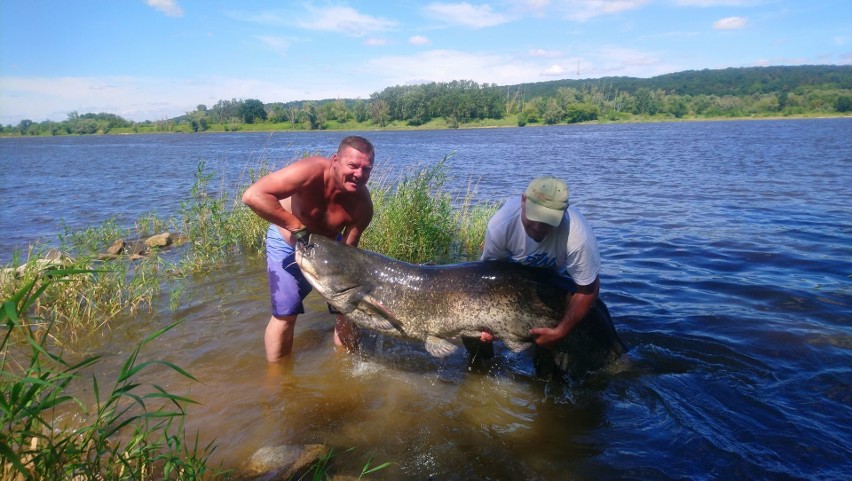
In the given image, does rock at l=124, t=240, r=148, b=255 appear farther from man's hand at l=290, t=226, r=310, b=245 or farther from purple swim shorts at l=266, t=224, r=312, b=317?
man's hand at l=290, t=226, r=310, b=245

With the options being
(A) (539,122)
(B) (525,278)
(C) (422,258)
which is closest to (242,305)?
(C) (422,258)

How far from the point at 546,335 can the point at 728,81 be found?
172 m

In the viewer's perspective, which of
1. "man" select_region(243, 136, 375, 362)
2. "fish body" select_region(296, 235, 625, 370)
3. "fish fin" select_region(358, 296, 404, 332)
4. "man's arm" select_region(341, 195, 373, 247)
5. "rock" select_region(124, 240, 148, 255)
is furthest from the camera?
"rock" select_region(124, 240, 148, 255)

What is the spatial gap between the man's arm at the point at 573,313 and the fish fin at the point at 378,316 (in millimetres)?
1186

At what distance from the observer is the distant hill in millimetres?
127500

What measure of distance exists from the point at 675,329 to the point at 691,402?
1.69 meters

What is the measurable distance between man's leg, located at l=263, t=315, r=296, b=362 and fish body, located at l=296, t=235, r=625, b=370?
0.83 m

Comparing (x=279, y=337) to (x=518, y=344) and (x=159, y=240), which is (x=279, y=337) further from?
(x=159, y=240)

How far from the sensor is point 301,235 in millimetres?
4188

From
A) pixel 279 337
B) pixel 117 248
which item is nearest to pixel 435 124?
pixel 117 248

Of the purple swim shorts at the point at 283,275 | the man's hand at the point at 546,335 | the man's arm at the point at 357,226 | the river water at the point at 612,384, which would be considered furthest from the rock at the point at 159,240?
the man's hand at the point at 546,335

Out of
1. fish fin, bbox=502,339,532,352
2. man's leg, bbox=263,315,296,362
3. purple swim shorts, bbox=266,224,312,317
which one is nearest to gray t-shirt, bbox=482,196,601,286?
fish fin, bbox=502,339,532,352

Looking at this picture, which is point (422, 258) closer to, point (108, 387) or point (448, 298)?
point (448, 298)

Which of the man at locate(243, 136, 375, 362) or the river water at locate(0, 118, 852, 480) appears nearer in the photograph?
the river water at locate(0, 118, 852, 480)
